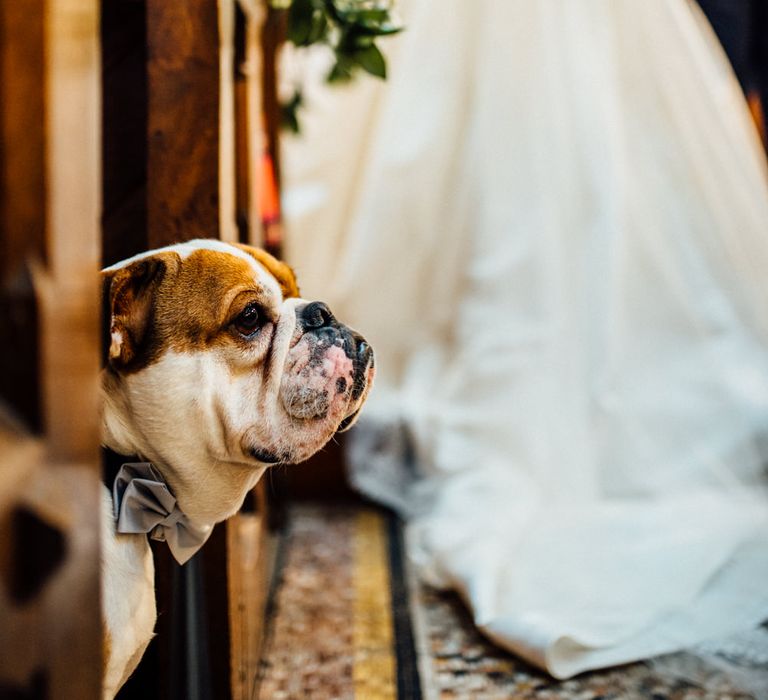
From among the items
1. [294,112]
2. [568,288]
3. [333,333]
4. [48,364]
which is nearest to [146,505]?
[333,333]

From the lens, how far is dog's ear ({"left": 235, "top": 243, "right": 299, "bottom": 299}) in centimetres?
112

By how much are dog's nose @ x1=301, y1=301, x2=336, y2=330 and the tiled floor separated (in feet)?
2.33

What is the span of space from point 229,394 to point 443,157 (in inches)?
66.4

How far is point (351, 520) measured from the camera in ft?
7.85

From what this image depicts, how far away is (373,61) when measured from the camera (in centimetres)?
135

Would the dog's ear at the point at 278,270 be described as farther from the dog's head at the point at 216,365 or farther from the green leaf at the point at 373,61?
the green leaf at the point at 373,61

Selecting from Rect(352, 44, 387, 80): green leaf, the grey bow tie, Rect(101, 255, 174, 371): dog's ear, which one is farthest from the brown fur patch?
Rect(352, 44, 387, 80): green leaf

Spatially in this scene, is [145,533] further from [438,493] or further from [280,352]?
[438,493]

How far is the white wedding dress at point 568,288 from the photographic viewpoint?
2.01 metres

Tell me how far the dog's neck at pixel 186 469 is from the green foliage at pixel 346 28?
0.70 m

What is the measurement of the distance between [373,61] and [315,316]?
0.53 metres

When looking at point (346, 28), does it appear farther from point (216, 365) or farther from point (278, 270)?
point (216, 365)

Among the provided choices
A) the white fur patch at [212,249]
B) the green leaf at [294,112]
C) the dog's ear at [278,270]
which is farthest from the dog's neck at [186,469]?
the green leaf at [294,112]

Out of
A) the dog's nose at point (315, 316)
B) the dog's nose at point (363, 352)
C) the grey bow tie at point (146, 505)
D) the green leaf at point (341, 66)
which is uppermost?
the green leaf at point (341, 66)
